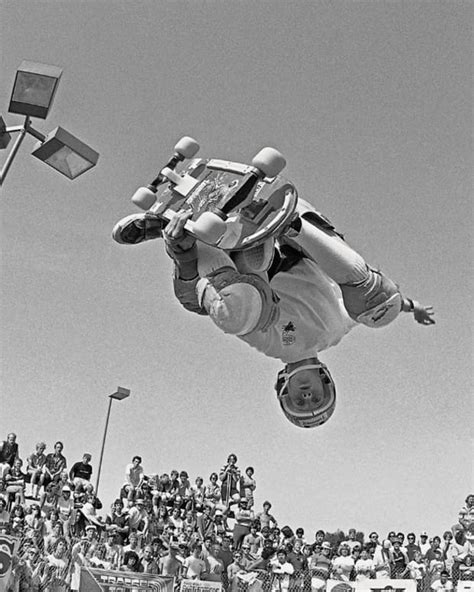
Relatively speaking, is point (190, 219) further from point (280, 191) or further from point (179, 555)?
point (179, 555)

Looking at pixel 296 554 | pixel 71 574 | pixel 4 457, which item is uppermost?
pixel 4 457

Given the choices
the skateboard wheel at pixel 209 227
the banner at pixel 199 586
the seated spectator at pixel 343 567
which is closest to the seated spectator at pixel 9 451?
the banner at pixel 199 586

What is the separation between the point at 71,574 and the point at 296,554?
250 centimetres

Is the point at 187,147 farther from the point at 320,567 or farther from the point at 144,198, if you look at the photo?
the point at 320,567

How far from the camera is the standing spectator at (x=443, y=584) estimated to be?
9.71 m

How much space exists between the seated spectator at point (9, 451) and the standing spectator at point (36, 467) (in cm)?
19

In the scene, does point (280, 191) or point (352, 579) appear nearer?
point (280, 191)

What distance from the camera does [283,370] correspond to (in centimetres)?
479

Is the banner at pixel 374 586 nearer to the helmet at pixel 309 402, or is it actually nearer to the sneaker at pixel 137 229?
the helmet at pixel 309 402

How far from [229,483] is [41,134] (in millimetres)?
7494

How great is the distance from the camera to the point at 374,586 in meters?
9.34

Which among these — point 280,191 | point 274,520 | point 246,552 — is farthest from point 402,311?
point 274,520

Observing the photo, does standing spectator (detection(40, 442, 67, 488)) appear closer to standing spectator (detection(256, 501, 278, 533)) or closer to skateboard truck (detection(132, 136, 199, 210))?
standing spectator (detection(256, 501, 278, 533))

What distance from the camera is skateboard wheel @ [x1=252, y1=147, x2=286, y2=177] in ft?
12.8
